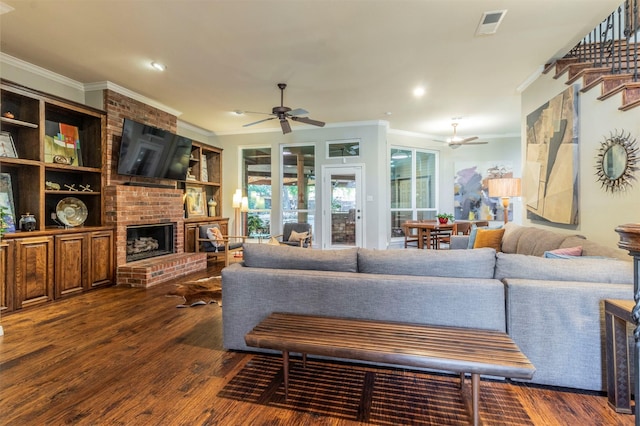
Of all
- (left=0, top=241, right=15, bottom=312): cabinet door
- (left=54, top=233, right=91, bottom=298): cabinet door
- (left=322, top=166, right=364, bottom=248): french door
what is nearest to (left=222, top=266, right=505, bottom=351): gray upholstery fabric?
(left=0, top=241, right=15, bottom=312): cabinet door

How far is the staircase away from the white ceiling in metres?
0.18

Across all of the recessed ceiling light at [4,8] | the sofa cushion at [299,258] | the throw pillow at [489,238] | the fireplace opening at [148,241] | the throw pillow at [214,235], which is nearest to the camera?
the sofa cushion at [299,258]

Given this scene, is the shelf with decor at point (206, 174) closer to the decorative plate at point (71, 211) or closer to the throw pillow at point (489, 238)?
the decorative plate at point (71, 211)

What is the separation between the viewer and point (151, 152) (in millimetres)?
4602

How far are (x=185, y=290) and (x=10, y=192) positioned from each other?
2232 millimetres

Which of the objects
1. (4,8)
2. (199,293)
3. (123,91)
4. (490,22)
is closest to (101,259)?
(199,293)

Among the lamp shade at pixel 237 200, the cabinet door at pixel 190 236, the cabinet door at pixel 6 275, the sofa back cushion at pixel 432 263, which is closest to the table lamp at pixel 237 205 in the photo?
the lamp shade at pixel 237 200

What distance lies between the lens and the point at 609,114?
2.63 metres

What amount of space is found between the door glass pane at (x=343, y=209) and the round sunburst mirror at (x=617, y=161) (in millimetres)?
4226

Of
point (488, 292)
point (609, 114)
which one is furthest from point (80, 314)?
point (609, 114)

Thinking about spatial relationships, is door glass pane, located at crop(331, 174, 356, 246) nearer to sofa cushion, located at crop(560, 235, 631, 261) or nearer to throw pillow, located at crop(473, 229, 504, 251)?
throw pillow, located at crop(473, 229, 504, 251)

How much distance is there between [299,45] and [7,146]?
3.39 meters

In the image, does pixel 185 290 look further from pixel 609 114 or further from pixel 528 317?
pixel 609 114

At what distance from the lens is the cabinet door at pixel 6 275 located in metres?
2.89
